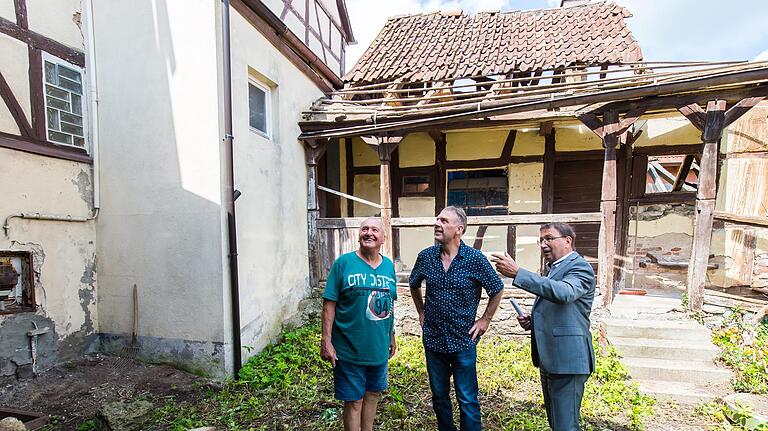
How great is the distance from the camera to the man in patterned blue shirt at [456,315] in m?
2.62

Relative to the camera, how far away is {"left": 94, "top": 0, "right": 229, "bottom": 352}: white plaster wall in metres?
4.30

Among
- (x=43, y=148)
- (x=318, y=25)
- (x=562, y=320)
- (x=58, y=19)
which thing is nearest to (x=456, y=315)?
(x=562, y=320)

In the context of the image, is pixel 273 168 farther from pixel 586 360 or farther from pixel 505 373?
pixel 586 360

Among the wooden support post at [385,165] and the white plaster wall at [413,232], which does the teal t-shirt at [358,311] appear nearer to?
the wooden support post at [385,165]

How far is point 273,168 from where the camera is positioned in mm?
5508

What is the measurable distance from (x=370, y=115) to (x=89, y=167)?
13.0ft

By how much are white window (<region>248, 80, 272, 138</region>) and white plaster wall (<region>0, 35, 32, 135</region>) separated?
2368 millimetres

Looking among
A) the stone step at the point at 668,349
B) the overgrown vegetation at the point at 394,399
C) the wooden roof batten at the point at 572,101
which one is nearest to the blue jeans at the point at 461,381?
the overgrown vegetation at the point at 394,399

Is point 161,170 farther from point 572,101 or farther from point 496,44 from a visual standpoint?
point 496,44

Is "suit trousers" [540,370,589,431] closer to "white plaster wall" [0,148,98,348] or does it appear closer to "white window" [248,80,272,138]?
"white window" [248,80,272,138]

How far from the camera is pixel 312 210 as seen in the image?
6.47 m

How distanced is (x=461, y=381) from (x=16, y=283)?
15.7 feet

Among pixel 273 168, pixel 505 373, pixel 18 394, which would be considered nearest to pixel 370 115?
pixel 273 168

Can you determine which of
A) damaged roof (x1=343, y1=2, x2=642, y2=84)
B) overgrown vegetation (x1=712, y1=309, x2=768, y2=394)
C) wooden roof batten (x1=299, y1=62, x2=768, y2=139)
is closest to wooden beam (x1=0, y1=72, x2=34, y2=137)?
wooden roof batten (x1=299, y1=62, x2=768, y2=139)
